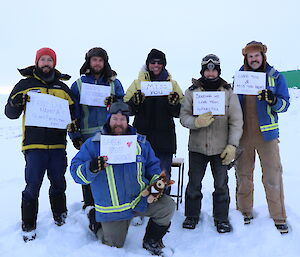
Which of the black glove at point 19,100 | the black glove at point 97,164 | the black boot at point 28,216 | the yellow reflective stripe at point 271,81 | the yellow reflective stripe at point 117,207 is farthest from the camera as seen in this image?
the yellow reflective stripe at point 271,81

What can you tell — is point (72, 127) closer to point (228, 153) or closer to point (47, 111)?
point (47, 111)

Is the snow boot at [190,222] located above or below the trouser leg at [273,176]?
below

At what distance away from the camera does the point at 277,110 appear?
348cm

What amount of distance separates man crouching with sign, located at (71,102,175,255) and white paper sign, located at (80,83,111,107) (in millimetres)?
676

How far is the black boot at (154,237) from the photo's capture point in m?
3.10

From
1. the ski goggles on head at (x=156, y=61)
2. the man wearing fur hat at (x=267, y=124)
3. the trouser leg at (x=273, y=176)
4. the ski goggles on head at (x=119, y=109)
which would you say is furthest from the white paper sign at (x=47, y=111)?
the trouser leg at (x=273, y=176)

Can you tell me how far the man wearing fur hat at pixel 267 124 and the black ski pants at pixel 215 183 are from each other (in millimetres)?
399

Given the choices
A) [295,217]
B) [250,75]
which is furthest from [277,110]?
[295,217]

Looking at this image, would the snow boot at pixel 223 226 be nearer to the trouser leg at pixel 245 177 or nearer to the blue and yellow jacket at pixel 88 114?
the trouser leg at pixel 245 177

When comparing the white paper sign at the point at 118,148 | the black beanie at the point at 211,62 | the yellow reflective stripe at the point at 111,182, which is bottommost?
the yellow reflective stripe at the point at 111,182

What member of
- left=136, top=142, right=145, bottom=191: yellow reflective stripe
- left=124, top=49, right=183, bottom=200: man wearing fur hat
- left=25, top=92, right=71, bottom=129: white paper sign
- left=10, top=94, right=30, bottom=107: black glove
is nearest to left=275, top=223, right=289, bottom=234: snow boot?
left=124, top=49, right=183, bottom=200: man wearing fur hat

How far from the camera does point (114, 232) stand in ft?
10.2

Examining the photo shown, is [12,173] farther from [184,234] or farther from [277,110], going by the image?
[277,110]

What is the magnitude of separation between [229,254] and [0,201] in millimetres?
3722
